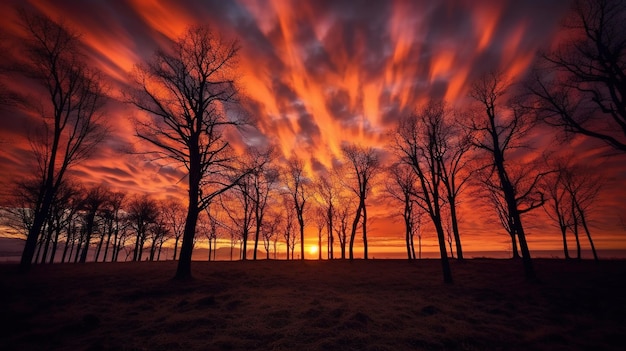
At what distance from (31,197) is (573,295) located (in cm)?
5143

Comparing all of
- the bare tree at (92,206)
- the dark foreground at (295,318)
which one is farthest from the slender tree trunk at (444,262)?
the bare tree at (92,206)

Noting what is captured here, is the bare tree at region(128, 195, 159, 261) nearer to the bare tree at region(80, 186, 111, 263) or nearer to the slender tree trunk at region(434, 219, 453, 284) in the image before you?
the bare tree at region(80, 186, 111, 263)

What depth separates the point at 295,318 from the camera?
7723mm

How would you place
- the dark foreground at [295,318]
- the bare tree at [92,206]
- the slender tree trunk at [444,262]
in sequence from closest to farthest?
the dark foreground at [295,318] → the slender tree trunk at [444,262] → the bare tree at [92,206]

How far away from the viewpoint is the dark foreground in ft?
19.6

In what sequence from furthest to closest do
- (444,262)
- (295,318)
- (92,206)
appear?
(92,206)
(444,262)
(295,318)

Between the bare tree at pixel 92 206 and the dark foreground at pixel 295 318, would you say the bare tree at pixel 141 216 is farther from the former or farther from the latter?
the dark foreground at pixel 295 318

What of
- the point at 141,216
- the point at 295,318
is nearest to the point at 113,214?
the point at 141,216

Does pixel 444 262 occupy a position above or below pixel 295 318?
above

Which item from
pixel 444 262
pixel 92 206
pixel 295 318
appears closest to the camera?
pixel 295 318

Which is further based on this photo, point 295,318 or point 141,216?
point 141,216

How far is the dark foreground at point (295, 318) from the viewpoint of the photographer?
5.97 meters

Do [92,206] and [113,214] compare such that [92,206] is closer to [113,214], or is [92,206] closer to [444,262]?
[113,214]

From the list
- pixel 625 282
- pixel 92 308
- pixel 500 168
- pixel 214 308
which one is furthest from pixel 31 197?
pixel 625 282
